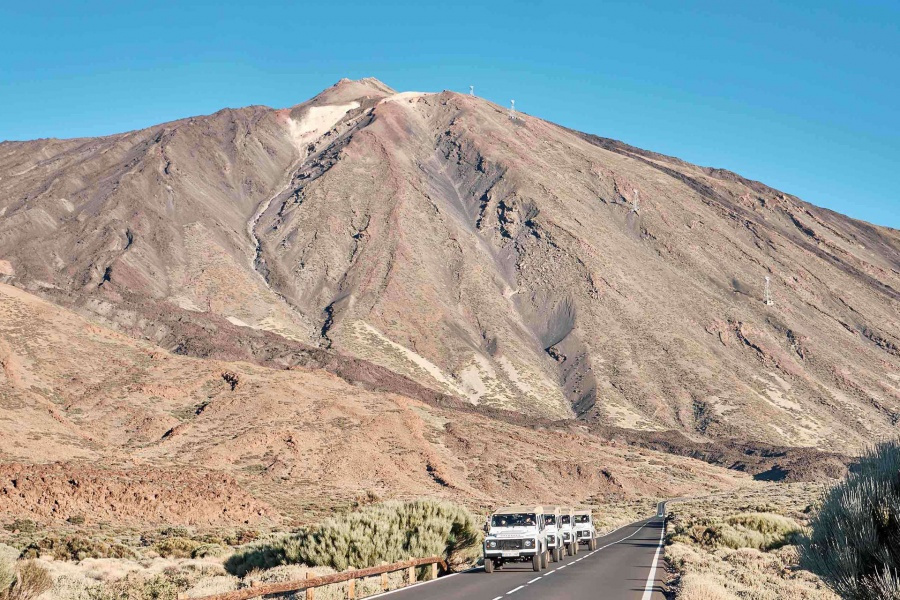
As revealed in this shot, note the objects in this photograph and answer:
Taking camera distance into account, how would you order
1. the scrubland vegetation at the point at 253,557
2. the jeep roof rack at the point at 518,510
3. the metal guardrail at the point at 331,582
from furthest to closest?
the jeep roof rack at the point at 518,510 < the scrubland vegetation at the point at 253,557 < the metal guardrail at the point at 331,582

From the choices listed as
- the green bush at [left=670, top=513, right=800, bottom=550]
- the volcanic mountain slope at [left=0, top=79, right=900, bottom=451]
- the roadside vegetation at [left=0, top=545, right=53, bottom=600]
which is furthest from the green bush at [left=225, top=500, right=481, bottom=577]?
the volcanic mountain slope at [left=0, top=79, right=900, bottom=451]

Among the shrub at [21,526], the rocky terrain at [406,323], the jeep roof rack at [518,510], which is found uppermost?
the rocky terrain at [406,323]

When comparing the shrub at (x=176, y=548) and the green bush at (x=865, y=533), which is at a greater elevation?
the green bush at (x=865, y=533)

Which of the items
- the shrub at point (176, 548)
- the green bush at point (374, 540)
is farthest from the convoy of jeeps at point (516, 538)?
the shrub at point (176, 548)

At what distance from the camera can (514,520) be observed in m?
24.2

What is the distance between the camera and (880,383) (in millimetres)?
127438

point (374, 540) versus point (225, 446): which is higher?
point (225, 446)

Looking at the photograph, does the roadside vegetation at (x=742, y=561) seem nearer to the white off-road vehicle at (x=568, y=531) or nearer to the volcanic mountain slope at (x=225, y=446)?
the white off-road vehicle at (x=568, y=531)

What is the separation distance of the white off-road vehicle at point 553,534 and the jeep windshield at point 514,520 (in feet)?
9.07

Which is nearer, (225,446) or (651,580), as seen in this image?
(651,580)

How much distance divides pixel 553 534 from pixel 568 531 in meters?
3.26

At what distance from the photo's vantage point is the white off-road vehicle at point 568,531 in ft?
98.4

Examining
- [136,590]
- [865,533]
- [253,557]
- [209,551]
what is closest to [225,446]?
[209,551]

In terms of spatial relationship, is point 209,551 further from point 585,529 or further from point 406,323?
point 406,323
